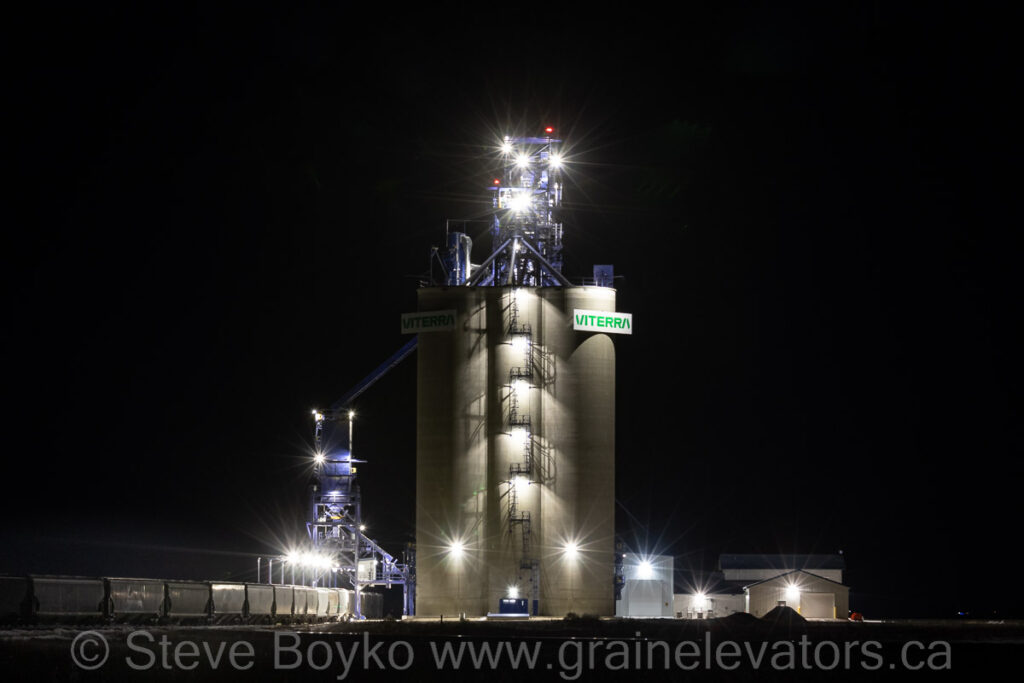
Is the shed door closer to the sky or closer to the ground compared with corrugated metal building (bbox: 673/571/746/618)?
closer to the ground

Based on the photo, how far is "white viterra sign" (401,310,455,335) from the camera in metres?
74.6

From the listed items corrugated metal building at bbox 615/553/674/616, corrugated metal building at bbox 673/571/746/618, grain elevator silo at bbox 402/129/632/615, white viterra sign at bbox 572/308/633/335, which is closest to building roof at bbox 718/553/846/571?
corrugated metal building at bbox 673/571/746/618

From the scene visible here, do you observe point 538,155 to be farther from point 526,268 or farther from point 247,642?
point 247,642

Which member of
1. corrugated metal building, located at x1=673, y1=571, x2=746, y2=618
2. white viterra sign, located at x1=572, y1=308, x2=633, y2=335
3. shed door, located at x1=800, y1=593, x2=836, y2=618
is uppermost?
white viterra sign, located at x1=572, y1=308, x2=633, y2=335

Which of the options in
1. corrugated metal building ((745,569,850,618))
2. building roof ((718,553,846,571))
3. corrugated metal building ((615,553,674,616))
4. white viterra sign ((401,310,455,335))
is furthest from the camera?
building roof ((718,553,846,571))

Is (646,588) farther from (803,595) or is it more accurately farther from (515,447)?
(515,447)

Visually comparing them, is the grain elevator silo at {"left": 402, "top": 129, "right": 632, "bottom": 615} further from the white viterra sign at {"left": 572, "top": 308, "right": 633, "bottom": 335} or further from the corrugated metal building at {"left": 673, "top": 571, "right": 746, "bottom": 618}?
the corrugated metal building at {"left": 673, "top": 571, "right": 746, "bottom": 618}

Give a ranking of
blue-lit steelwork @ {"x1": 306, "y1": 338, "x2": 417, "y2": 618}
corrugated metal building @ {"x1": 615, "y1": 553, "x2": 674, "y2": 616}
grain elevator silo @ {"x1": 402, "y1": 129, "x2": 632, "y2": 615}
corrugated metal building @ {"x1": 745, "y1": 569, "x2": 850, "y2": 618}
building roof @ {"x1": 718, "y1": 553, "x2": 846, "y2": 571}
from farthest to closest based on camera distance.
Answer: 1. building roof @ {"x1": 718, "y1": 553, "x2": 846, "y2": 571}
2. corrugated metal building @ {"x1": 615, "y1": 553, "x2": 674, "y2": 616}
3. corrugated metal building @ {"x1": 745, "y1": 569, "x2": 850, "y2": 618}
4. blue-lit steelwork @ {"x1": 306, "y1": 338, "x2": 417, "y2": 618}
5. grain elevator silo @ {"x1": 402, "y1": 129, "x2": 632, "y2": 615}

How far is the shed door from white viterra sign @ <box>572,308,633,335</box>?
23869mm

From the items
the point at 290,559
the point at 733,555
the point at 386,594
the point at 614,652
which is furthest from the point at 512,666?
the point at 386,594

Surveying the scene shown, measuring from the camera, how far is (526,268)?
82188 millimetres

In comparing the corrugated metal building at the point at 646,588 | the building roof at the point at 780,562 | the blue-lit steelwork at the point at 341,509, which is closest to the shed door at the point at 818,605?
the corrugated metal building at the point at 646,588

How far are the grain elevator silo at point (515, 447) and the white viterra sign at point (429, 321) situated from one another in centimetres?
8

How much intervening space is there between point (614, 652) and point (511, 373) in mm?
34494
